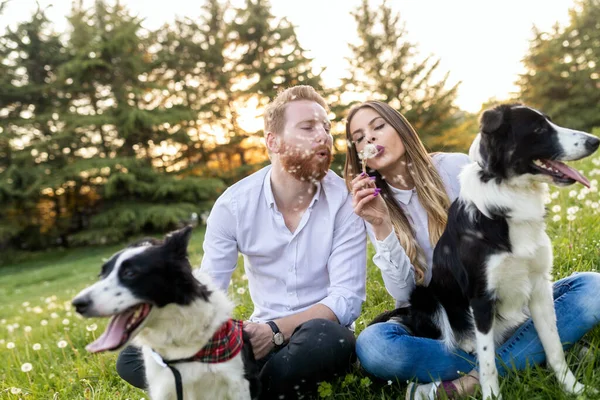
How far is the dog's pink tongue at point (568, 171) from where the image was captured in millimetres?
2359

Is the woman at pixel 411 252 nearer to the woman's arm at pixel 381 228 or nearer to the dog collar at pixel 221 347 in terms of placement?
the woman's arm at pixel 381 228

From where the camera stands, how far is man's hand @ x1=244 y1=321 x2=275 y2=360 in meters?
3.07

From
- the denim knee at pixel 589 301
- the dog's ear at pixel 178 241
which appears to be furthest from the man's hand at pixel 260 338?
the denim knee at pixel 589 301

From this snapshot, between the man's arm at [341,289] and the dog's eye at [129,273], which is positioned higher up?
the dog's eye at [129,273]

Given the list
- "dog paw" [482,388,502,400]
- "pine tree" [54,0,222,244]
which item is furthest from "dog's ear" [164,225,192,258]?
"pine tree" [54,0,222,244]

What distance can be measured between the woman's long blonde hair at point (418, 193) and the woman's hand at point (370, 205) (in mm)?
358

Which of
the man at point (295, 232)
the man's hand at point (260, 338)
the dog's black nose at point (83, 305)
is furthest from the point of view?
the man at point (295, 232)

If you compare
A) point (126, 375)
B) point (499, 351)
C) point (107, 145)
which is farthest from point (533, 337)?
point (107, 145)

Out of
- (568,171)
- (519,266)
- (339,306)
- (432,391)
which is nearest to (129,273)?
(339,306)

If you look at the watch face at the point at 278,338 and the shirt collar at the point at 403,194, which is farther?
the shirt collar at the point at 403,194

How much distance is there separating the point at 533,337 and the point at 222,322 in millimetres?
1863

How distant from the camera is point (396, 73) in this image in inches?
967

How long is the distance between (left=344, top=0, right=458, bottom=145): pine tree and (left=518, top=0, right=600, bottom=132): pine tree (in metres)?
6.98

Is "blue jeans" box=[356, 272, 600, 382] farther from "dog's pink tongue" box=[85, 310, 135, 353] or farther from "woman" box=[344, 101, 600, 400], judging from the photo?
"dog's pink tongue" box=[85, 310, 135, 353]
